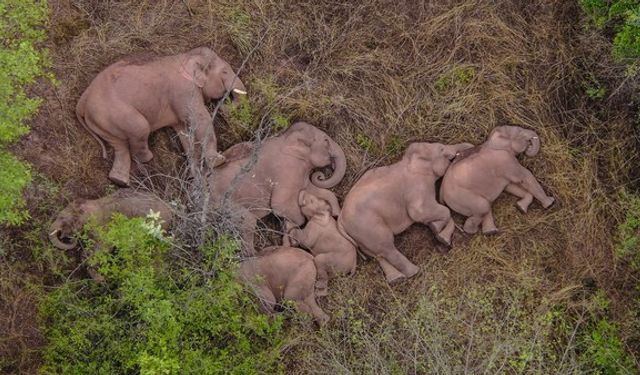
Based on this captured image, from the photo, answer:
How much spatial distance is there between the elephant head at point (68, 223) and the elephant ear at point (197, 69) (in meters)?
1.27

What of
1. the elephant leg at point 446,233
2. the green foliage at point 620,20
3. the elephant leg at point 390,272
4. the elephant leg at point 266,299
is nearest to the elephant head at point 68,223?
the elephant leg at point 266,299

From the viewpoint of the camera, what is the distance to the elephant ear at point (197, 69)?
218 inches

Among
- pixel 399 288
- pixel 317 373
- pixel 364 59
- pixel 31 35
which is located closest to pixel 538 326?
pixel 399 288

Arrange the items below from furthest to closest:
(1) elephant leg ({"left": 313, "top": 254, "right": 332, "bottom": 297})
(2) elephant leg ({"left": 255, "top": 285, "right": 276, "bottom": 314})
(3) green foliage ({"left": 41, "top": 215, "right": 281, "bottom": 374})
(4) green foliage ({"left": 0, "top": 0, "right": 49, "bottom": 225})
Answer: (1) elephant leg ({"left": 313, "top": 254, "right": 332, "bottom": 297}) → (2) elephant leg ({"left": 255, "top": 285, "right": 276, "bottom": 314}) → (3) green foliage ({"left": 41, "top": 215, "right": 281, "bottom": 374}) → (4) green foliage ({"left": 0, "top": 0, "right": 49, "bottom": 225})

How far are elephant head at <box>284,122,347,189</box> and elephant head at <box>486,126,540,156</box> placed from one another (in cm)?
119

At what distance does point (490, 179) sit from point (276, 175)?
1.64 m

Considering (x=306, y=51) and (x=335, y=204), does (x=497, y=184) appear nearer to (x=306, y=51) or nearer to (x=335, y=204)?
(x=335, y=204)

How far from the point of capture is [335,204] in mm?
5617

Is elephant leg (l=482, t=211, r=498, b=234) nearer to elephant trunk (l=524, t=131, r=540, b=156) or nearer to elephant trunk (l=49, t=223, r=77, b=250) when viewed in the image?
elephant trunk (l=524, t=131, r=540, b=156)

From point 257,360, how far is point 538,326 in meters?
2.11

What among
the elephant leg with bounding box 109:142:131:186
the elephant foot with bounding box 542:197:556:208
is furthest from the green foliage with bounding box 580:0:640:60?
the elephant leg with bounding box 109:142:131:186

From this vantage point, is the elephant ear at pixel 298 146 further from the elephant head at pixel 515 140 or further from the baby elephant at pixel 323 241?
the elephant head at pixel 515 140

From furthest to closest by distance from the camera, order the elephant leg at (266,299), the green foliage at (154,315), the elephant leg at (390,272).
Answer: the elephant leg at (390,272), the elephant leg at (266,299), the green foliage at (154,315)

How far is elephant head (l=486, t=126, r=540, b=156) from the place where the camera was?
562 centimetres
